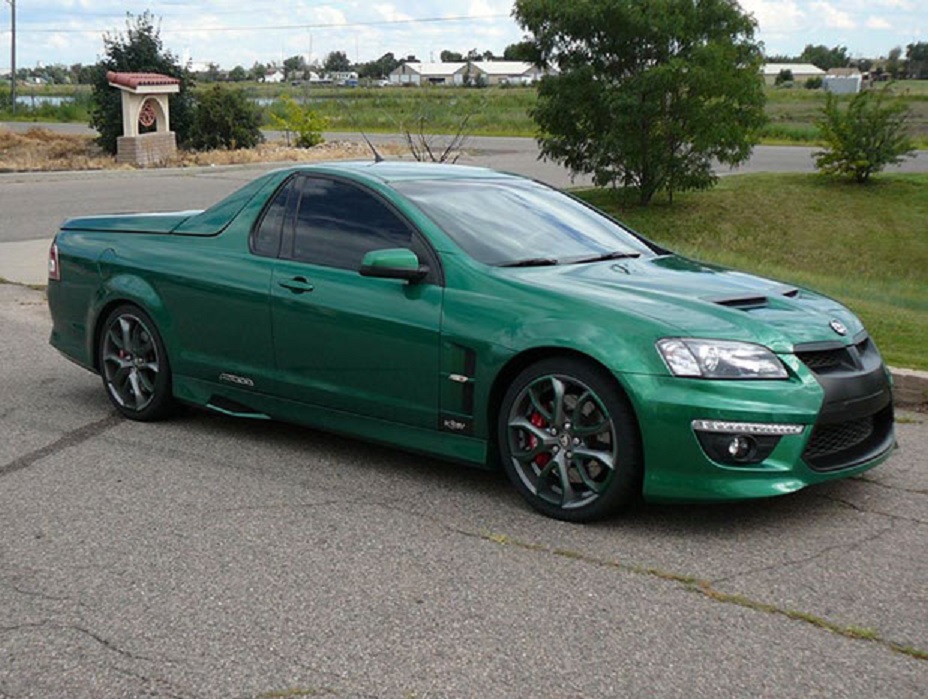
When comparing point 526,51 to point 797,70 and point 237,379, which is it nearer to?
point 237,379

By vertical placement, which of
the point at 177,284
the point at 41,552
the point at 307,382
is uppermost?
the point at 177,284

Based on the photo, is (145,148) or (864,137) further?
(145,148)

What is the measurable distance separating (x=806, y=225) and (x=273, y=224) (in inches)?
667

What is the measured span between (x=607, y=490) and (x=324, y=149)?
101 feet

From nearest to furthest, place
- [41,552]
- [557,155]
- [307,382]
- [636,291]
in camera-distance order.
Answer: [41,552], [636,291], [307,382], [557,155]

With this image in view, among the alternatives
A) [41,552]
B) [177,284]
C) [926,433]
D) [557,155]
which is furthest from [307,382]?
[557,155]

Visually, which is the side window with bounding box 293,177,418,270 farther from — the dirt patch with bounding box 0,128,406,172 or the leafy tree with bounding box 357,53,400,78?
the leafy tree with bounding box 357,53,400,78

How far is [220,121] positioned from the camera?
3275cm

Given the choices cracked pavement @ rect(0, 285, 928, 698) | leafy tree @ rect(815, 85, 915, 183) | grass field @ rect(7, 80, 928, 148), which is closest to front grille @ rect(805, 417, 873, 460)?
cracked pavement @ rect(0, 285, 928, 698)

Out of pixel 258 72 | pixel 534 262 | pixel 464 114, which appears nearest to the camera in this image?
pixel 534 262

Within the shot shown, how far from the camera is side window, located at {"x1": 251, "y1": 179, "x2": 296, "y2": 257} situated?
656 centimetres

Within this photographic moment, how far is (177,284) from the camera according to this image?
688 centimetres

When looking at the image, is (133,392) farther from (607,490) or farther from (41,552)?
(607,490)

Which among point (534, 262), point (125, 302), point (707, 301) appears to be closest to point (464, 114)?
point (125, 302)
